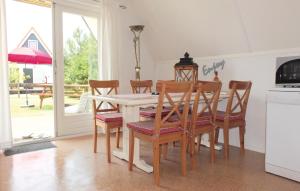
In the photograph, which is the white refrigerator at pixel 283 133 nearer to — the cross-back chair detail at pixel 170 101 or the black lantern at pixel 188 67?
the cross-back chair detail at pixel 170 101

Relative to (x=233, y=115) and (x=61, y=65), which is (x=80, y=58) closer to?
(x=61, y=65)

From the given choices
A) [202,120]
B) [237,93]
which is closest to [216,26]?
[237,93]

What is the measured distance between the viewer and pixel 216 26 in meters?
3.11

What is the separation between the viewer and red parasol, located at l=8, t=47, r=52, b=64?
5.02m

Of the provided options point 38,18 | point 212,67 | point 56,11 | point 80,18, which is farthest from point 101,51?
point 38,18

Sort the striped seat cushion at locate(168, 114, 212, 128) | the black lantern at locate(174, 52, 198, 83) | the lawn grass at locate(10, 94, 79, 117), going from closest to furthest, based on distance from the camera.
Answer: the striped seat cushion at locate(168, 114, 212, 128), the black lantern at locate(174, 52, 198, 83), the lawn grass at locate(10, 94, 79, 117)

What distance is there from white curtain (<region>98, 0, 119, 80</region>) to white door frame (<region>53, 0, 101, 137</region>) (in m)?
0.19

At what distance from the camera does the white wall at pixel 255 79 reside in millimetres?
2816

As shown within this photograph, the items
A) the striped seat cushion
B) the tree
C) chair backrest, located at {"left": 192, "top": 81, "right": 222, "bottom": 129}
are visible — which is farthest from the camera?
the tree

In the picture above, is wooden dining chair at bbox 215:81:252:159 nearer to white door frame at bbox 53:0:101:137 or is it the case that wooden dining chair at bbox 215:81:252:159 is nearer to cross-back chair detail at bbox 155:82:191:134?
cross-back chair detail at bbox 155:82:191:134

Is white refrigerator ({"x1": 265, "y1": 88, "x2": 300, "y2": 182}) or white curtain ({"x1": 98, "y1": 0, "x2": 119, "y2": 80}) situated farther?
white curtain ({"x1": 98, "y1": 0, "x2": 119, "y2": 80})

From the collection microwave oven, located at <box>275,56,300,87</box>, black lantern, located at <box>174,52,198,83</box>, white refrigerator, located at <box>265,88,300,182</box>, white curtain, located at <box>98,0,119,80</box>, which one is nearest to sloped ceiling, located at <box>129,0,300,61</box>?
microwave oven, located at <box>275,56,300,87</box>

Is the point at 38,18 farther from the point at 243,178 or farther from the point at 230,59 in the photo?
the point at 243,178

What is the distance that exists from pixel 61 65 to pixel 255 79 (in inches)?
109
